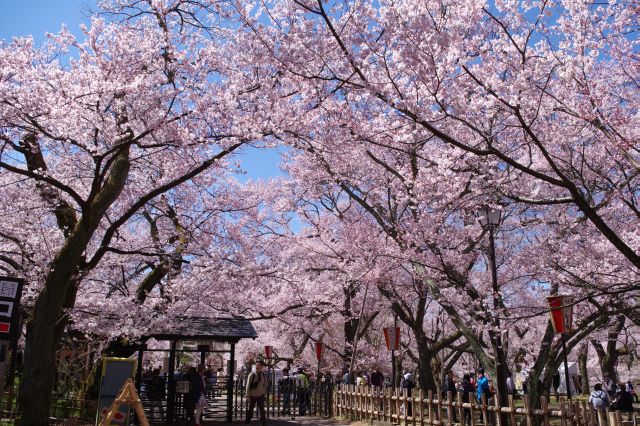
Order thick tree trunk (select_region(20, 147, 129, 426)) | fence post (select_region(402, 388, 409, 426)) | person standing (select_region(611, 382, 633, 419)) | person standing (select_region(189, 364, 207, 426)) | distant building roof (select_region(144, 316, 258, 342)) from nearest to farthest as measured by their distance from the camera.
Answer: thick tree trunk (select_region(20, 147, 129, 426))
fence post (select_region(402, 388, 409, 426))
person standing (select_region(189, 364, 207, 426))
distant building roof (select_region(144, 316, 258, 342))
person standing (select_region(611, 382, 633, 419))

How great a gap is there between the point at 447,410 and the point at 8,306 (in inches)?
355

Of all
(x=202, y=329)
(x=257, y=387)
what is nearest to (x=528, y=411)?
(x=257, y=387)

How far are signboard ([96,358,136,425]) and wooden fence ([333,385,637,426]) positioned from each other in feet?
20.4

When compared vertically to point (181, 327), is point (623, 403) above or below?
below

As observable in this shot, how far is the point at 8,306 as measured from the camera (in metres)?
6.50

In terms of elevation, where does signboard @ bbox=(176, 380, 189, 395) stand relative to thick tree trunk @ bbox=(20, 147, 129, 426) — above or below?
below

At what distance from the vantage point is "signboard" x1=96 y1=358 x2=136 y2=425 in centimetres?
952

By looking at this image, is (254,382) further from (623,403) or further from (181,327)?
(623,403)

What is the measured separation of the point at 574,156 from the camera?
516 inches

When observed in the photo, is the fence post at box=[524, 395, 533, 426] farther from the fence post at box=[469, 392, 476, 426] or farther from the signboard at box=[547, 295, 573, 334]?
the signboard at box=[547, 295, 573, 334]

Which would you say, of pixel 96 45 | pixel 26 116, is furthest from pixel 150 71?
pixel 26 116

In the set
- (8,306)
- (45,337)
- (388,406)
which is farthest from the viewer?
(388,406)

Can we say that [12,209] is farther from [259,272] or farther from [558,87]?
[558,87]

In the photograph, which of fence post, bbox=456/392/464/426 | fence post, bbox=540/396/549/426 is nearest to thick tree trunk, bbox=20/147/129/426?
fence post, bbox=456/392/464/426
